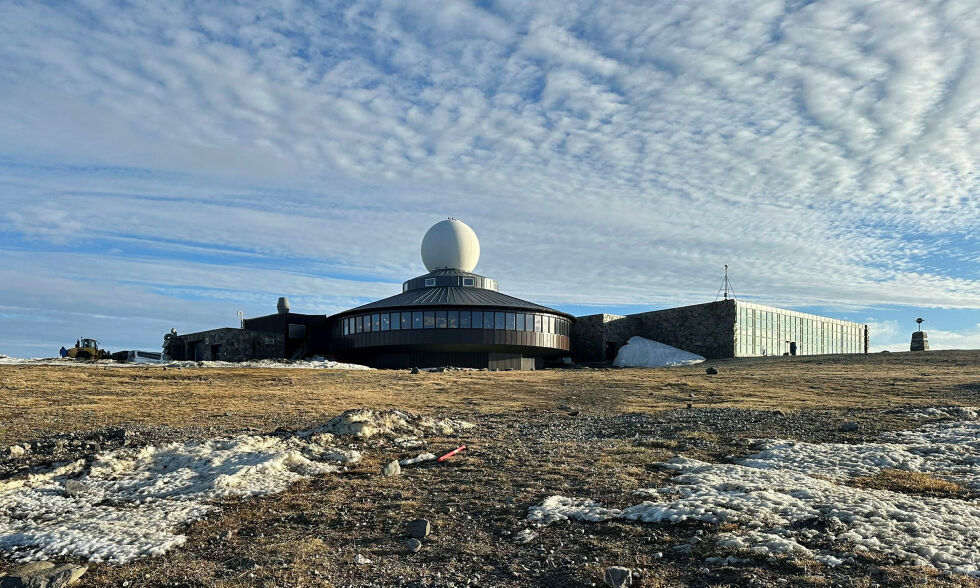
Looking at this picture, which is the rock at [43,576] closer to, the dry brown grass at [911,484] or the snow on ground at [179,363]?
the dry brown grass at [911,484]

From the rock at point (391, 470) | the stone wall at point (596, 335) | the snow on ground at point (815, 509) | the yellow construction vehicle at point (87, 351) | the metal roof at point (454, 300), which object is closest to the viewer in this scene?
the snow on ground at point (815, 509)

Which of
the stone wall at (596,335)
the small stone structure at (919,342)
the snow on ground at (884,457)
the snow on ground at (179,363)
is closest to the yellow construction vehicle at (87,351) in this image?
the snow on ground at (179,363)

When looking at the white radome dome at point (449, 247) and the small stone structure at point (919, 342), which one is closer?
the small stone structure at point (919, 342)

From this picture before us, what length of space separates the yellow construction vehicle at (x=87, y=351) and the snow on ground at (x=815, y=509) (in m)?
52.6

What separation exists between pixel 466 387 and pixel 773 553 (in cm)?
2595

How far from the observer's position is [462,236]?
233 ft

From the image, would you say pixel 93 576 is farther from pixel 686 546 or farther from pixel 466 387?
pixel 466 387

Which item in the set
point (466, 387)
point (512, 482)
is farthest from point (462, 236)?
point (512, 482)

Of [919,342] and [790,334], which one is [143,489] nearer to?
[919,342]

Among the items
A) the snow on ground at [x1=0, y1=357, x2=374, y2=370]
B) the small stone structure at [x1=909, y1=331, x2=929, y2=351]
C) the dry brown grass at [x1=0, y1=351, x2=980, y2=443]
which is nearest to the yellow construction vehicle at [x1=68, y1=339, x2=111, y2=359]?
the snow on ground at [x1=0, y1=357, x2=374, y2=370]

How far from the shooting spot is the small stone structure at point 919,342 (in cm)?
5581

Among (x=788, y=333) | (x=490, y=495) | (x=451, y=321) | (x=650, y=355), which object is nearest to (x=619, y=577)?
(x=490, y=495)

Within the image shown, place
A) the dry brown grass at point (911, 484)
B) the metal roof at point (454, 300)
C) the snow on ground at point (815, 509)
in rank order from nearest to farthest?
the snow on ground at point (815, 509) → the dry brown grass at point (911, 484) → the metal roof at point (454, 300)

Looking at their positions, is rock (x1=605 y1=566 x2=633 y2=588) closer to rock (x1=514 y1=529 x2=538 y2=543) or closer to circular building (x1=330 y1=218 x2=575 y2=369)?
rock (x1=514 y1=529 x2=538 y2=543)
